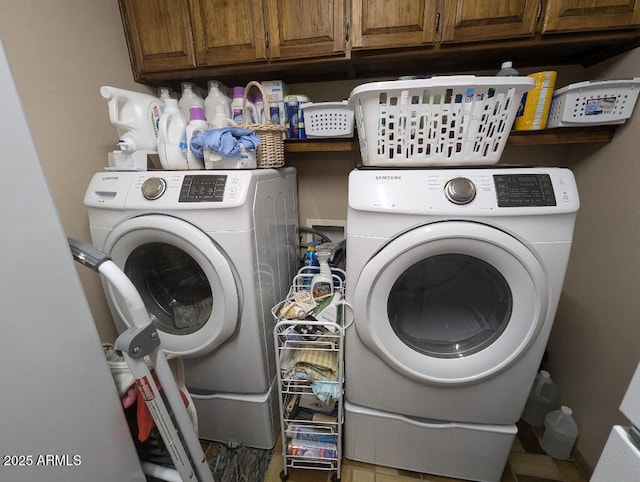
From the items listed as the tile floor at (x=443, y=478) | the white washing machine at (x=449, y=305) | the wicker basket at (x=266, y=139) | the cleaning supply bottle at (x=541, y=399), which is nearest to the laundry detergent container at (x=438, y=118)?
the white washing machine at (x=449, y=305)

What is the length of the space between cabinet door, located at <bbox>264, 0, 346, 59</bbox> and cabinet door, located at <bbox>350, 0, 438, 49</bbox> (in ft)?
0.21

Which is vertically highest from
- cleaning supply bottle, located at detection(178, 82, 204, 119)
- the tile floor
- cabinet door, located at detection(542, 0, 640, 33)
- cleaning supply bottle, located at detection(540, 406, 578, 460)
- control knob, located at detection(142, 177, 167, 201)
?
cabinet door, located at detection(542, 0, 640, 33)

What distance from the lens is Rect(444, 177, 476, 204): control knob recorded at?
0.72m

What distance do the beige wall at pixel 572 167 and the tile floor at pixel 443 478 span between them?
0.11 meters

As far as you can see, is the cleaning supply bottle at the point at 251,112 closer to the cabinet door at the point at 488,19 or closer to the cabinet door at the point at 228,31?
the cabinet door at the point at 228,31

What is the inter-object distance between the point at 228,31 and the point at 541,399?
2159 mm

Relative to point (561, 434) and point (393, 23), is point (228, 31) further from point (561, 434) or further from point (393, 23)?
point (561, 434)

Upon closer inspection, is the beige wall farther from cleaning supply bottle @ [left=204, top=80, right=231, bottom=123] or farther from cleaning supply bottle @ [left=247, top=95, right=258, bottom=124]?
cleaning supply bottle @ [left=247, top=95, right=258, bottom=124]

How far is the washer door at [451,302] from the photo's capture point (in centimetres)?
73

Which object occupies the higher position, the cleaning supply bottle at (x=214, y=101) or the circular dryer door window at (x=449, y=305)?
the cleaning supply bottle at (x=214, y=101)

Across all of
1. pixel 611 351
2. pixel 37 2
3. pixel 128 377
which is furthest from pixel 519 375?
pixel 37 2

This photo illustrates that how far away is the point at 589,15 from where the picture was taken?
915 millimetres

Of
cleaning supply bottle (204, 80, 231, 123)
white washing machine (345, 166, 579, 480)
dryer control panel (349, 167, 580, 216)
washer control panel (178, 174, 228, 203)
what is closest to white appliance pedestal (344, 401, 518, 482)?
white washing machine (345, 166, 579, 480)

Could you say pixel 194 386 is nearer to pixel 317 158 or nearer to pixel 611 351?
pixel 317 158
